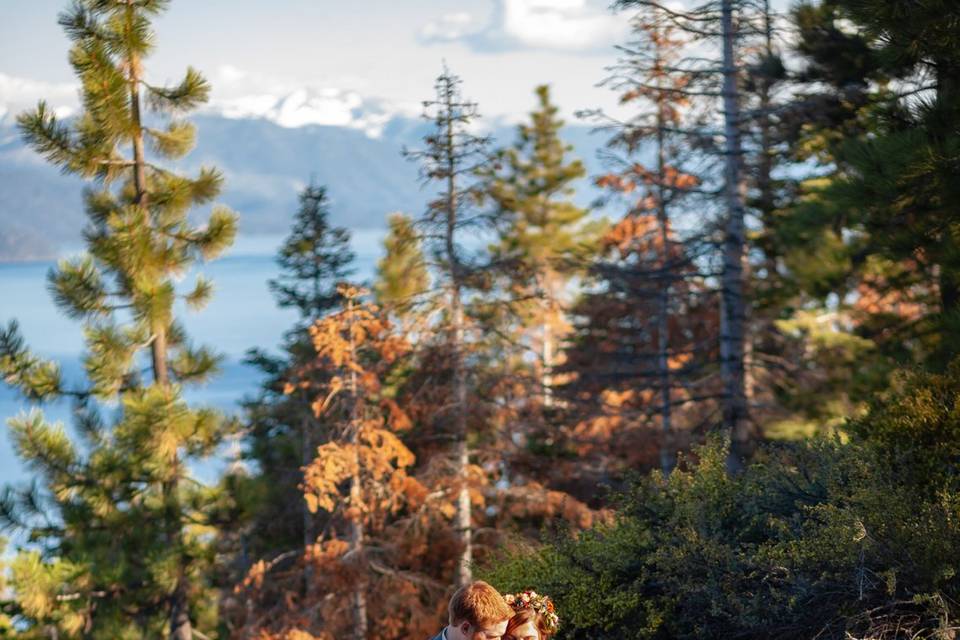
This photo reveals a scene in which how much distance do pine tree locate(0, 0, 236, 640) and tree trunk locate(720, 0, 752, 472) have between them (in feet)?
25.8

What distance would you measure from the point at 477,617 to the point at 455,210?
12574 millimetres

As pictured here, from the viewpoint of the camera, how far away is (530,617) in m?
5.33

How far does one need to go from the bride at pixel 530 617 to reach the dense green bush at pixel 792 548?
1.32 m

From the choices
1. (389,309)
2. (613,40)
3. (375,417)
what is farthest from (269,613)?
(613,40)

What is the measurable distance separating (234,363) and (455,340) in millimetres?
107184

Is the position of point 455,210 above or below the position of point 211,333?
above

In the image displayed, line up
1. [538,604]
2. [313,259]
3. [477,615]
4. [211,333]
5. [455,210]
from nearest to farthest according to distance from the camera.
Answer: [477,615] → [538,604] → [455,210] → [313,259] → [211,333]

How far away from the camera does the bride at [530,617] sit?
5.16m

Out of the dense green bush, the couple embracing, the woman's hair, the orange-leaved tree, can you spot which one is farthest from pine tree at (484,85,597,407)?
the couple embracing

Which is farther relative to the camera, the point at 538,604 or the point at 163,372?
the point at 163,372

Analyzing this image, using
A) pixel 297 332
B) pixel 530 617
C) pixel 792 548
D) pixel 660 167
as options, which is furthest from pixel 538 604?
pixel 660 167

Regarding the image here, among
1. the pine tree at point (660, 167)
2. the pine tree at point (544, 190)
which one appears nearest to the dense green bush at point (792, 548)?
Answer: the pine tree at point (660, 167)

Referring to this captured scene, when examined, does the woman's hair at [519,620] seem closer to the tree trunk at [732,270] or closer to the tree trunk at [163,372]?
the tree trunk at [732,270]

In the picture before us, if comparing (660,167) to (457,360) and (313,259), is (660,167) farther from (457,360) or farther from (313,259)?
(313,259)
